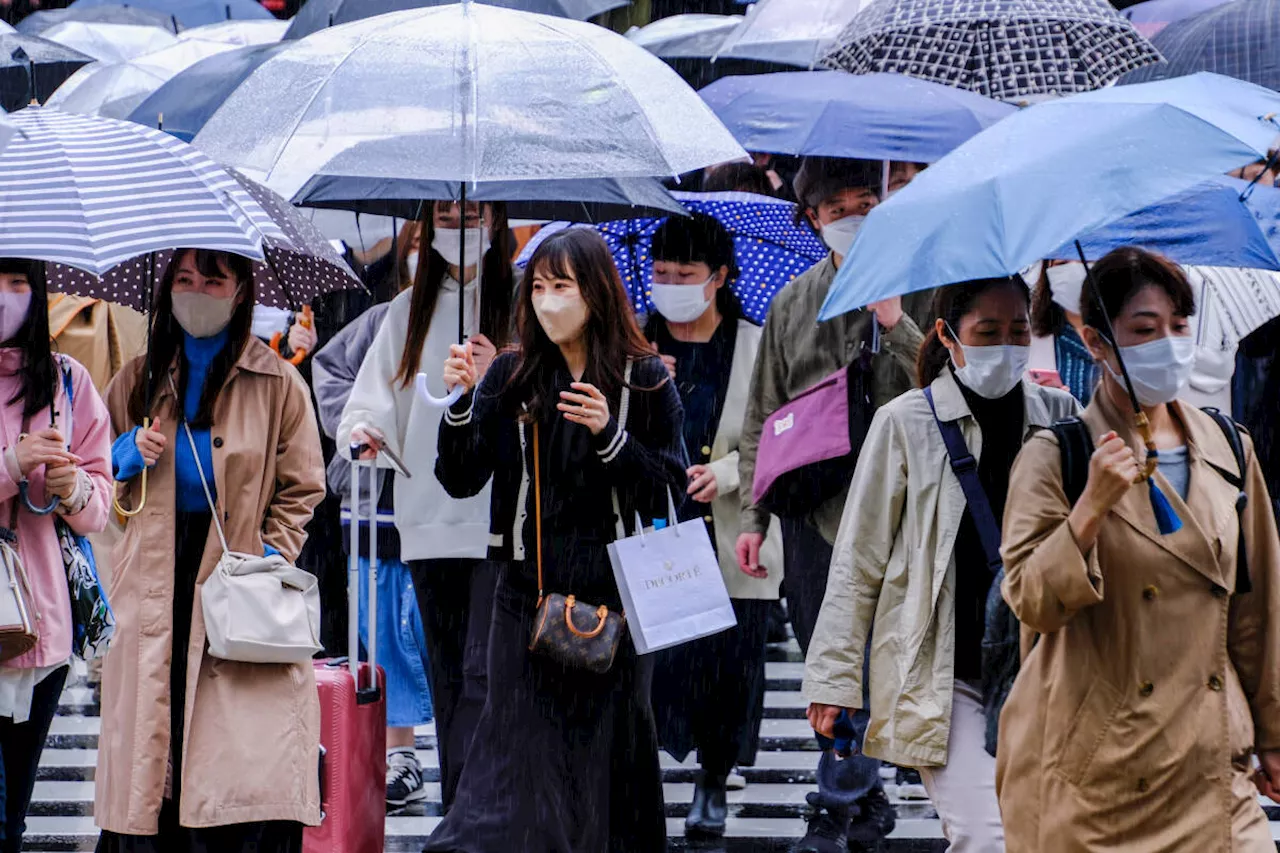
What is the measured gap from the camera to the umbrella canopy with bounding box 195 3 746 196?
6.21m

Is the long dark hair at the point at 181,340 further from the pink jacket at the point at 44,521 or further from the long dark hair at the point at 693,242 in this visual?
the long dark hair at the point at 693,242

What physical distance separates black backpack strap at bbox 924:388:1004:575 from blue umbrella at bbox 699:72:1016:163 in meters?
2.01

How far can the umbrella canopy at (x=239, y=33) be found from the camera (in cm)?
1223

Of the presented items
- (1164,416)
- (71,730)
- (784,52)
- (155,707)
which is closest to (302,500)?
(155,707)

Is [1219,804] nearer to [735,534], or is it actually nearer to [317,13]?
[735,534]

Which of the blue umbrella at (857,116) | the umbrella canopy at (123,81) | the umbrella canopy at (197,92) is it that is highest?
the blue umbrella at (857,116)

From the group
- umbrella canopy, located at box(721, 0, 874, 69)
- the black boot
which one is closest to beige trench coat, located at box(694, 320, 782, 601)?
the black boot

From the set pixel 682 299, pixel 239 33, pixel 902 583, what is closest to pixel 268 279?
pixel 682 299

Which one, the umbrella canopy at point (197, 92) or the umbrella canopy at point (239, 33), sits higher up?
the umbrella canopy at point (197, 92)

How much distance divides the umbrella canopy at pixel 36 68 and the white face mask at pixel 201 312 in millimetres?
4144

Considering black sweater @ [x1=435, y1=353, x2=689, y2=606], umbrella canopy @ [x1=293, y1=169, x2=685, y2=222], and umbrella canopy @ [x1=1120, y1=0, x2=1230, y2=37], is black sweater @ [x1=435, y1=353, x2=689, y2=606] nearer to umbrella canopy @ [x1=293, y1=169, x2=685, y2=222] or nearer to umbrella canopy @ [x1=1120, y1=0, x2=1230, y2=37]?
umbrella canopy @ [x1=293, y1=169, x2=685, y2=222]

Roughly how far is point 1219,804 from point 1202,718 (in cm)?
19

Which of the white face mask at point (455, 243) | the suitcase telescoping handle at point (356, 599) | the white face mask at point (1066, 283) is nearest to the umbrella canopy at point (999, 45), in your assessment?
the white face mask at point (1066, 283)

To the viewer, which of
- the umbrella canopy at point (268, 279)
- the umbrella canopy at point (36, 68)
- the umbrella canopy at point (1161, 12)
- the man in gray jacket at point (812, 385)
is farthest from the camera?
the umbrella canopy at point (1161, 12)
